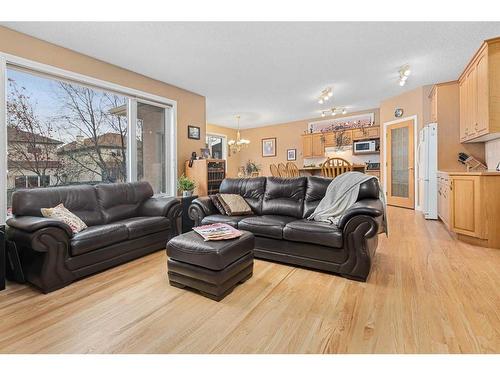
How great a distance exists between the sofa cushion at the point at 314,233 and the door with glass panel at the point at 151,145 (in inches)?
116

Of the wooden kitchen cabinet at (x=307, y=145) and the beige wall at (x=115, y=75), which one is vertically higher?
the beige wall at (x=115, y=75)

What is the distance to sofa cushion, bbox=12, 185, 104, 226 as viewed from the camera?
250cm

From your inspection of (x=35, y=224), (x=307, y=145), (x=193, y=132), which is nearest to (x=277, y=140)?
(x=307, y=145)

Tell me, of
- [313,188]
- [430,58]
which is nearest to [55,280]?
[313,188]

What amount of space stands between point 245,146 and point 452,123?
6211mm

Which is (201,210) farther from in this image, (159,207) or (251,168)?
(251,168)

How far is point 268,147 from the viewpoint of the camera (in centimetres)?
895

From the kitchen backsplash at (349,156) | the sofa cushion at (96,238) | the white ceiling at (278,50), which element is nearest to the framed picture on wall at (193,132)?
the white ceiling at (278,50)

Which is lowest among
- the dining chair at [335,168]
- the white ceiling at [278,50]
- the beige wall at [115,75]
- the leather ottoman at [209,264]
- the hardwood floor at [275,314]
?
the hardwood floor at [275,314]

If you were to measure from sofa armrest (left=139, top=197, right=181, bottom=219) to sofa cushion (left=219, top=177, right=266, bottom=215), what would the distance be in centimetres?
77

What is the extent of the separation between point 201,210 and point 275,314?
5.89ft

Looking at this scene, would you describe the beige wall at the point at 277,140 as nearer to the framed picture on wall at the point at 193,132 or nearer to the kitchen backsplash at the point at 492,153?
the framed picture on wall at the point at 193,132

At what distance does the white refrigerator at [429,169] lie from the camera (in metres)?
4.50
